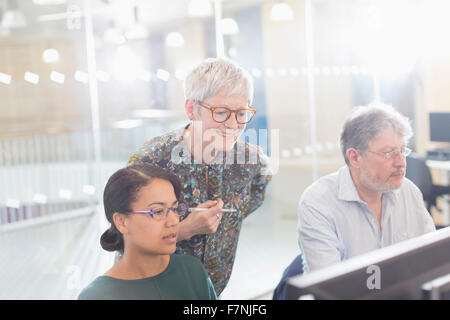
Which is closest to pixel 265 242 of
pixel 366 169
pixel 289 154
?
pixel 289 154

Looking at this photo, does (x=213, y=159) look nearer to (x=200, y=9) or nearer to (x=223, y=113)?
(x=223, y=113)

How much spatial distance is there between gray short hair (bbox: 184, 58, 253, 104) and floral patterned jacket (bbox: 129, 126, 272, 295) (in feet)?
0.60

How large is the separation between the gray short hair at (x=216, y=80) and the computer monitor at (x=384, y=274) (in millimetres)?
823

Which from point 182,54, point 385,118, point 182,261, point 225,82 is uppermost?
point 182,54

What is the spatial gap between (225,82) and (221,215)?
16.5 inches

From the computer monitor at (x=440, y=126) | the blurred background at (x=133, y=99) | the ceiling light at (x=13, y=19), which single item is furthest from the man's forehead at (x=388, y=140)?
the computer monitor at (x=440, y=126)

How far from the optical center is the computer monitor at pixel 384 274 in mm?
760

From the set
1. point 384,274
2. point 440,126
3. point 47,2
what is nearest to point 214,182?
point 384,274

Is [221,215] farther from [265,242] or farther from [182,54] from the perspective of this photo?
[265,242]

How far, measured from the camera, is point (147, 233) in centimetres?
137

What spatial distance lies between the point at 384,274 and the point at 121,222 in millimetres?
782

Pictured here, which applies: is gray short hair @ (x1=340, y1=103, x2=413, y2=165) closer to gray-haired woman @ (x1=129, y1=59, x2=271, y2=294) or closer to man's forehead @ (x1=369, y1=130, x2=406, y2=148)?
man's forehead @ (x1=369, y1=130, x2=406, y2=148)

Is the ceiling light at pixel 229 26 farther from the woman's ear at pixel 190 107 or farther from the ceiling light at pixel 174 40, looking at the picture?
the woman's ear at pixel 190 107

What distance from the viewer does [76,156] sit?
4359 mm
